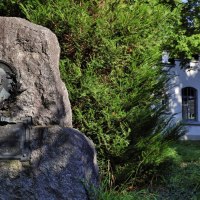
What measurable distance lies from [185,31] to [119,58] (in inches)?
398

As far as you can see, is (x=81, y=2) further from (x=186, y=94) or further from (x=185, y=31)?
(x=186, y=94)

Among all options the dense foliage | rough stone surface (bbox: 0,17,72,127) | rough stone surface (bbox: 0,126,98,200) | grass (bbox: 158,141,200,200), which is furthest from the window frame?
rough stone surface (bbox: 0,126,98,200)

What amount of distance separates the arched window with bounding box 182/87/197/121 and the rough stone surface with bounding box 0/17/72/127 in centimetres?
1975

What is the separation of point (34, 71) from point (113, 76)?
5.23 ft

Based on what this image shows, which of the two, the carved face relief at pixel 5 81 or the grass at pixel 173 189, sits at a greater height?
the carved face relief at pixel 5 81

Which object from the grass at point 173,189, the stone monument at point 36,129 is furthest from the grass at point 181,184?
the stone monument at point 36,129

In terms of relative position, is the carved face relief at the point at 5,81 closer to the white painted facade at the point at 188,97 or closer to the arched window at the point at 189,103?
the white painted facade at the point at 188,97

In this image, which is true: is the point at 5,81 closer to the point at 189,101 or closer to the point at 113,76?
the point at 113,76

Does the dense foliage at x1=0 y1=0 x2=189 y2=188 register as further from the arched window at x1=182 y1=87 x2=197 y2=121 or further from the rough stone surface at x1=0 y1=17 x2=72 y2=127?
the arched window at x1=182 y1=87 x2=197 y2=121

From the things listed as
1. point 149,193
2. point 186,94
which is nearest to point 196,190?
point 149,193

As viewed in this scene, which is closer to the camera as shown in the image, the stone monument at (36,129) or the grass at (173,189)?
the stone monument at (36,129)

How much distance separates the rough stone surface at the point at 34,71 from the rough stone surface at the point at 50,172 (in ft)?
0.97

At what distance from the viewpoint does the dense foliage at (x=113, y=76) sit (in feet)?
19.4

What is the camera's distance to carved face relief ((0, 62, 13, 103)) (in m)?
4.81
